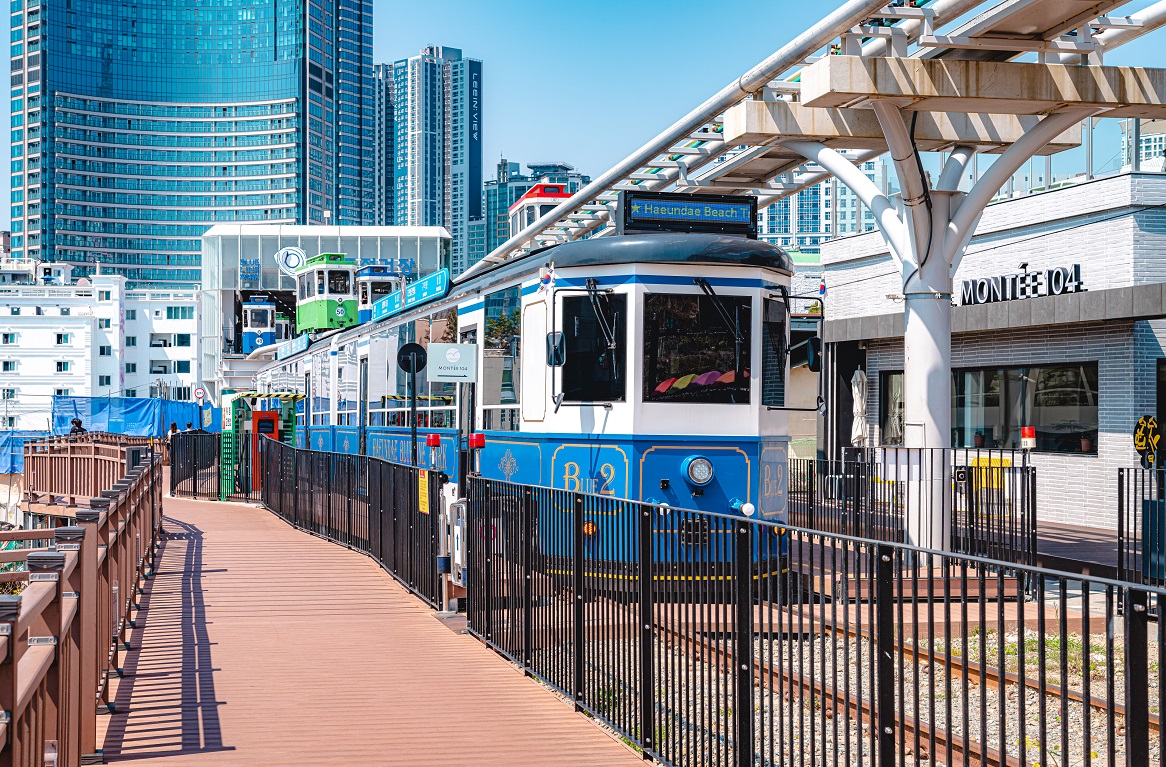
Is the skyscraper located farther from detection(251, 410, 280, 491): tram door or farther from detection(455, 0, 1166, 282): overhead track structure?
detection(455, 0, 1166, 282): overhead track structure

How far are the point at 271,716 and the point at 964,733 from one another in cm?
469

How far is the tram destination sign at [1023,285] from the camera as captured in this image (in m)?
22.1

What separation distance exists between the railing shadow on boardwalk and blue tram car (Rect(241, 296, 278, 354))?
38.3 metres

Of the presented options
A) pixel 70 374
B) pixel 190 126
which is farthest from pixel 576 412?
pixel 190 126

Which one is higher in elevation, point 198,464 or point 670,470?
point 670,470

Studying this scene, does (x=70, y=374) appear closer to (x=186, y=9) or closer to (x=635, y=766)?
(x=186, y=9)

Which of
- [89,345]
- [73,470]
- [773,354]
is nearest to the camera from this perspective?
[773,354]

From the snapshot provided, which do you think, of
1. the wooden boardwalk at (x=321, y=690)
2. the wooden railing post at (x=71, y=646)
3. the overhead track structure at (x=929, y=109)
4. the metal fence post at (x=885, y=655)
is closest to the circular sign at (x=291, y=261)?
the overhead track structure at (x=929, y=109)

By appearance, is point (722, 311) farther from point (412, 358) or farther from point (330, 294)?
point (330, 294)

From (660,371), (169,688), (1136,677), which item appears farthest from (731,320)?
(1136,677)

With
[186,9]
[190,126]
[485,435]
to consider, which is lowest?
[485,435]

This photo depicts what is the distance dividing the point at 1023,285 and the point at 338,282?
20.1m

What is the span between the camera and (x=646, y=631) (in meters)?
7.34

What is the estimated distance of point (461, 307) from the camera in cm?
Result: 1564
